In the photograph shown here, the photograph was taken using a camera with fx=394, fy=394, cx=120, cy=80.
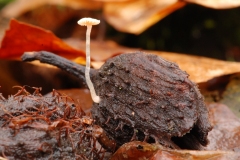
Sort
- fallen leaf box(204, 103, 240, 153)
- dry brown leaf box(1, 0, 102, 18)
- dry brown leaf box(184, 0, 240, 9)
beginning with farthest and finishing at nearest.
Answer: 1. dry brown leaf box(1, 0, 102, 18)
2. dry brown leaf box(184, 0, 240, 9)
3. fallen leaf box(204, 103, 240, 153)

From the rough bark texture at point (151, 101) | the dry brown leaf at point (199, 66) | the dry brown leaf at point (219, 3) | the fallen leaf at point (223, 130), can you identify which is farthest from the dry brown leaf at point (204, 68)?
the rough bark texture at point (151, 101)

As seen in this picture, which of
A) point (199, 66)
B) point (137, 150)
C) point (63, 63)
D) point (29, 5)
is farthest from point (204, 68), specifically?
point (29, 5)

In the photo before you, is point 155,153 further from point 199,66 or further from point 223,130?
point 199,66

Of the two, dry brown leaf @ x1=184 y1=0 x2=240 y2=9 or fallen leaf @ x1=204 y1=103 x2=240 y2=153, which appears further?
dry brown leaf @ x1=184 y1=0 x2=240 y2=9

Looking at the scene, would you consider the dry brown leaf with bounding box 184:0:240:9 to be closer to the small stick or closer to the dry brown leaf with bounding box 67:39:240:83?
the dry brown leaf with bounding box 67:39:240:83

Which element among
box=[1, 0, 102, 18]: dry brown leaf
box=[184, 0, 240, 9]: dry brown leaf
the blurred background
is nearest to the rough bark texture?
box=[184, 0, 240, 9]: dry brown leaf

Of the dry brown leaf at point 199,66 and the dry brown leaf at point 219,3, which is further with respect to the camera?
the dry brown leaf at point 219,3

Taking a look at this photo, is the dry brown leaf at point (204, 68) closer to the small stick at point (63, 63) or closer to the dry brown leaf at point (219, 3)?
the dry brown leaf at point (219, 3)
